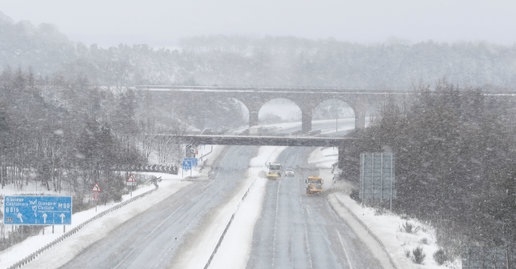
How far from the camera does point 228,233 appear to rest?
45.6 metres

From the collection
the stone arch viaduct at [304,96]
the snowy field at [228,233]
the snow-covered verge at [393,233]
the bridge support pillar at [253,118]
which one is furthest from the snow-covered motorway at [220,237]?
the bridge support pillar at [253,118]

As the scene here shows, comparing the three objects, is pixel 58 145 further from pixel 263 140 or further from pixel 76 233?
pixel 76 233

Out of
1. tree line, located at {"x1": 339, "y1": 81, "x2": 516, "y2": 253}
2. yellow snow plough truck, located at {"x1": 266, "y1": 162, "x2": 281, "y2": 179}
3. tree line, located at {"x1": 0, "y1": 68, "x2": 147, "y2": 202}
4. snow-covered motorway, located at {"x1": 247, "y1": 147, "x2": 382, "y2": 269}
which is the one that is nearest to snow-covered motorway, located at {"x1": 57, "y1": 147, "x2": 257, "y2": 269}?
snow-covered motorway, located at {"x1": 247, "y1": 147, "x2": 382, "y2": 269}

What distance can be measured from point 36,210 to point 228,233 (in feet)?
38.7

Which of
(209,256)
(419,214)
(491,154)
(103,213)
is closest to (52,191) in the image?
(103,213)

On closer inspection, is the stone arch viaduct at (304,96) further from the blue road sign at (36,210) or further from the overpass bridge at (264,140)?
the blue road sign at (36,210)

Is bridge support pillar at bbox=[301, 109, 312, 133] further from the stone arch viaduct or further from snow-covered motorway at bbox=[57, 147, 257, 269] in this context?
snow-covered motorway at bbox=[57, 147, 257, 269]

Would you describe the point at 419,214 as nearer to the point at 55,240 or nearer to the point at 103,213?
the point at 103,213

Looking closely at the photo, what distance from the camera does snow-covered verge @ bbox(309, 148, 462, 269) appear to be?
35750 mm

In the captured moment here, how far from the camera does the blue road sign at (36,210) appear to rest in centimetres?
3862

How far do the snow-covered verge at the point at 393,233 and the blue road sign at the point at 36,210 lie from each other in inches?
664

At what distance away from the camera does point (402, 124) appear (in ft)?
256

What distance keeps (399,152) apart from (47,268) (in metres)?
46.2

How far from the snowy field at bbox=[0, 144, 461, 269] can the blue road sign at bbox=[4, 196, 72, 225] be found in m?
1.12
